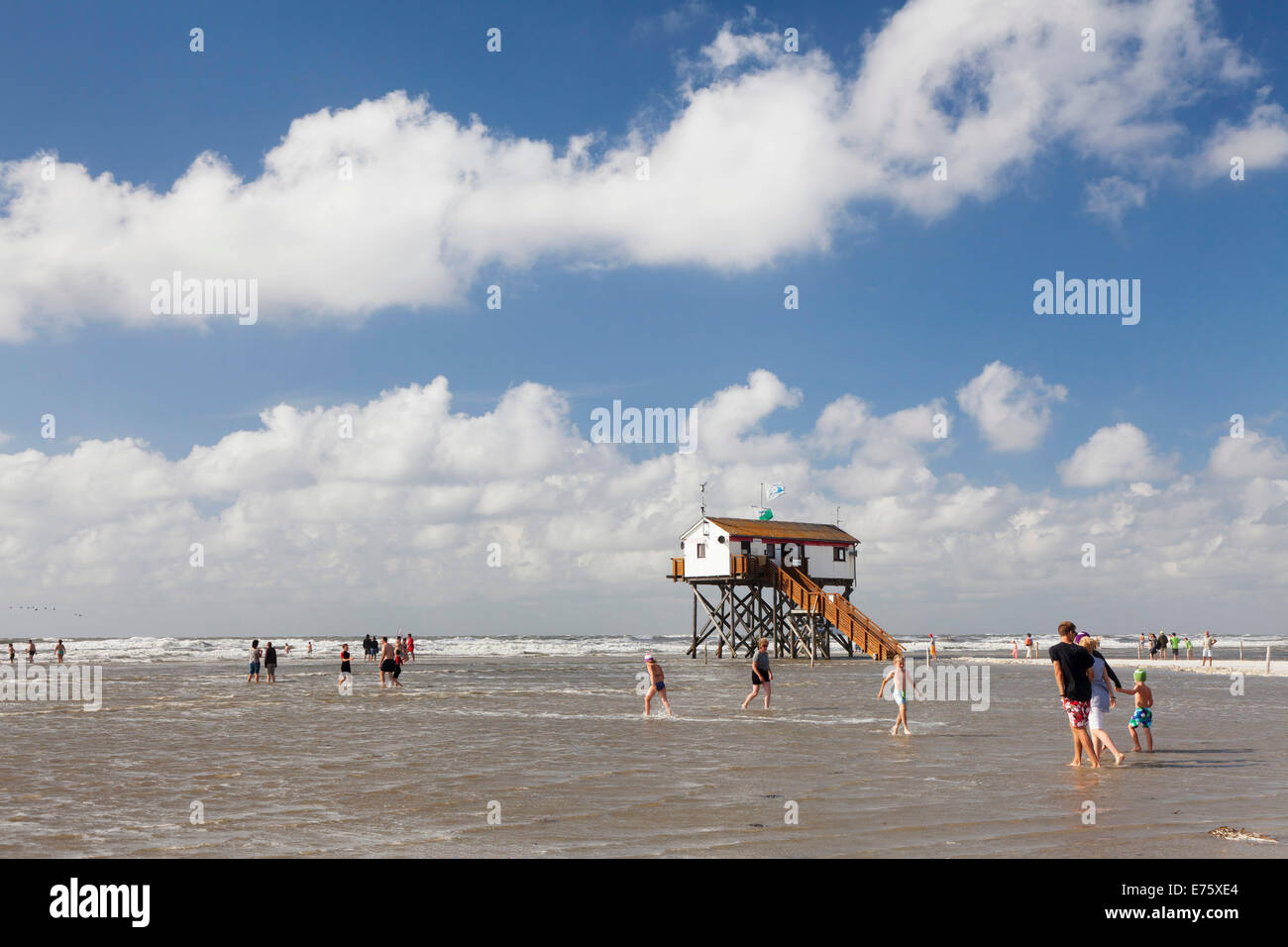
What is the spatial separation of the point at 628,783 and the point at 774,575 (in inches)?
1813

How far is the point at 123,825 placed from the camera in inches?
404

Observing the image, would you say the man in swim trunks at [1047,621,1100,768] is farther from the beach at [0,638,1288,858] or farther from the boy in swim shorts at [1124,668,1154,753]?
the boy in swim shorts at [1124,668,1154,753]

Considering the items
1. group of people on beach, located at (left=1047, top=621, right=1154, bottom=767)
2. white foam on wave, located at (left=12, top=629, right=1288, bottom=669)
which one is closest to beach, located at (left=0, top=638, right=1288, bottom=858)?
group of people on beach, located at (left=1047, top=621, right=1154, bottom=767)

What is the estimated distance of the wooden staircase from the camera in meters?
52.7

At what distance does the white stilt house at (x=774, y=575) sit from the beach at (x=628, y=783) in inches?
1215

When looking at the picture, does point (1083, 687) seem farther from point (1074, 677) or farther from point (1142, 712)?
point (1142, 712)

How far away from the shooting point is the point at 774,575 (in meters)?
58.6

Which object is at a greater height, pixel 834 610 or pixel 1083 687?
pixel 1083 687

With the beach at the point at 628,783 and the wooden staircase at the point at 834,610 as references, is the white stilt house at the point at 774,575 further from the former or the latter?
the beach at the point at 628,783

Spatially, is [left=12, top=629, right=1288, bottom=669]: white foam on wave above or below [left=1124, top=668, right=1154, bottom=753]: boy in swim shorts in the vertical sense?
below

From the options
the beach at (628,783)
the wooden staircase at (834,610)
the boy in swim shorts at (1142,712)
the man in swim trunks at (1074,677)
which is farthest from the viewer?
the wooden staircase at (834,610)

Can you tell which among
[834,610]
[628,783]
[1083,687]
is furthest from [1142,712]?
[834,610]

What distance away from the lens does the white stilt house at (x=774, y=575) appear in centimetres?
5791

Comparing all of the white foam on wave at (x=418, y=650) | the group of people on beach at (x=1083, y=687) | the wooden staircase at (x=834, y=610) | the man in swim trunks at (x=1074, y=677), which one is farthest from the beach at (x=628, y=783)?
the white foam on wave at (x=418, y=650)
